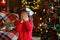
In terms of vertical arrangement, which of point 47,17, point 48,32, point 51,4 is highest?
point 51,4

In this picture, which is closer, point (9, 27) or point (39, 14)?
point (9, 27)

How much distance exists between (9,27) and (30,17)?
157cm

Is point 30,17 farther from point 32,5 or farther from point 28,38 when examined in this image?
point 32,5

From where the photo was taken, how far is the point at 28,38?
2881 millimetres

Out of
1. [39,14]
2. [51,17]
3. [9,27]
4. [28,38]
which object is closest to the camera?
[28,38]

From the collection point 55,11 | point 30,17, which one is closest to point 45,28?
point 55,11

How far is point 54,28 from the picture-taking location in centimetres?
459

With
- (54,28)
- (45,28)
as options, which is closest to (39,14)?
(45,28)

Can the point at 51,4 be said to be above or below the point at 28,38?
above

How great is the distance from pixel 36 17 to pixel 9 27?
97.2 inches

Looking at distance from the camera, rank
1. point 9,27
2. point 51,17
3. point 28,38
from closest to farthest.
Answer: point 28,38
point 9,27
point 51,17

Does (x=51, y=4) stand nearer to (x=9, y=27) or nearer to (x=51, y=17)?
(x=51, y=17)

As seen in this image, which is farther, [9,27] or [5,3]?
[5,3]

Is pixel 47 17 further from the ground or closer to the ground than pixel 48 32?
further from the ground
